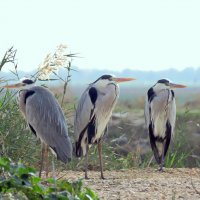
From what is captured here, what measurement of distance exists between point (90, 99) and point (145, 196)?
1.76m

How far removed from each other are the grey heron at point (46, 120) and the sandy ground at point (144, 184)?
0.39 m

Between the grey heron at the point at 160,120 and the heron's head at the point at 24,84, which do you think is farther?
the grey heron at the point at 160,120

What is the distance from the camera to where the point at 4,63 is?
25.2 ft

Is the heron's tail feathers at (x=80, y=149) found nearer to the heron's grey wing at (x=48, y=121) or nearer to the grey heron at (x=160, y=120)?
the heron's grey wing at (x=48, y=121)

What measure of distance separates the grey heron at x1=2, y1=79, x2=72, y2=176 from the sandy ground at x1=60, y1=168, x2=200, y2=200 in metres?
0.39

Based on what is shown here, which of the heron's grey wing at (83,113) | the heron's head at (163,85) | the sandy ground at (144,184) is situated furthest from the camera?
the heron's head at (163,85)

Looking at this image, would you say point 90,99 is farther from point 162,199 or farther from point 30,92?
point 162,199

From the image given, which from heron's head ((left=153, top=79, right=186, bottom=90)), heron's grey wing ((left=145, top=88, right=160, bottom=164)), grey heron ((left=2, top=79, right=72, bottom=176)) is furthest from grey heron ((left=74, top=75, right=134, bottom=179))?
heron's head ((left=153, top=79, right=186, bottom=90))

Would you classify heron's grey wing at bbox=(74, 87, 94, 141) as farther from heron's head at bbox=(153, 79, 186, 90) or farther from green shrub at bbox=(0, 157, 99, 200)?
green shrub at bbox=(0, 157, 99, 200)

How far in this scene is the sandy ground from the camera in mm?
6211

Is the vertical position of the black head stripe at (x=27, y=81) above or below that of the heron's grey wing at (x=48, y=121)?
above

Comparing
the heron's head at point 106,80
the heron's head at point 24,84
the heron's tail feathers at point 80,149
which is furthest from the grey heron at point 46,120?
the heron's head at point 106,80

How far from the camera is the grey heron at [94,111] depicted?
765 centimetres

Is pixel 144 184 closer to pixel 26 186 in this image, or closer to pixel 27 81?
pixel 27 81
